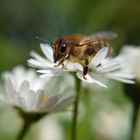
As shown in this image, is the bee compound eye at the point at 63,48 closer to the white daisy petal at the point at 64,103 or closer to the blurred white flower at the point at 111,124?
the white daisy petal at the point at 64,103

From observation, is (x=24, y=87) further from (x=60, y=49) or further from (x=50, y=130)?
(x=50, y=130)

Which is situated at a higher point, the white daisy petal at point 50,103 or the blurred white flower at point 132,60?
the blurred white flower at point 132,60

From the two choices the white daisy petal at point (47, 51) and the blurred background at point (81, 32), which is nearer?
the white daisy petal at point (47, 51)

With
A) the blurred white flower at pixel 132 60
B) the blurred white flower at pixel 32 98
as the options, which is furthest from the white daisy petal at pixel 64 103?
the blurred white flower at pixel 132 60

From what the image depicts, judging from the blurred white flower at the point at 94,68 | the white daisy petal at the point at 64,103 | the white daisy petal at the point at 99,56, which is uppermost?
the white daisy petal at the point at 99,56

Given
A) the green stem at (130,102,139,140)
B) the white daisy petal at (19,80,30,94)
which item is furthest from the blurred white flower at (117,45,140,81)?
the white daisy petal at (19,80,30,94)

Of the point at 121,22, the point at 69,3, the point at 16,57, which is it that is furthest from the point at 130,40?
the point at 16,57

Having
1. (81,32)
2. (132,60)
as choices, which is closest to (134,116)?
(132,60)
